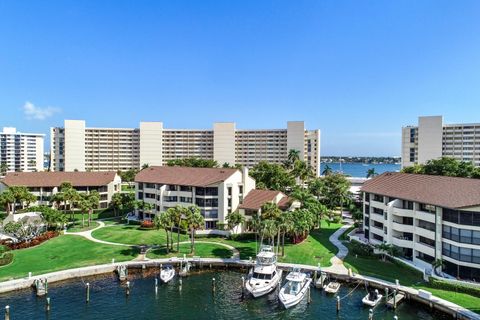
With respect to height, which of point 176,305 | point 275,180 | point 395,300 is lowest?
point 176,305

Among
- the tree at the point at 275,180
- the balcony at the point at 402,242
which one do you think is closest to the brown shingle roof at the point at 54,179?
the tree at the point at 275,180

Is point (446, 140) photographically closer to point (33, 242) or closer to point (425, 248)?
point (425, 248)

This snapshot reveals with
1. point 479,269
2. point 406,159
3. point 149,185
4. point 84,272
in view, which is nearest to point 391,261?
point 479,269

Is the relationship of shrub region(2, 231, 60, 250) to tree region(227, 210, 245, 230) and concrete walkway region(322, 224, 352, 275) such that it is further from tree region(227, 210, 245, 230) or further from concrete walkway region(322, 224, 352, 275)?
concrete walkway region(322, 224, 352, 275)

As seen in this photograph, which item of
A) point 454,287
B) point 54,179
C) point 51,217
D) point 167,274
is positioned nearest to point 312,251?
point 454,287

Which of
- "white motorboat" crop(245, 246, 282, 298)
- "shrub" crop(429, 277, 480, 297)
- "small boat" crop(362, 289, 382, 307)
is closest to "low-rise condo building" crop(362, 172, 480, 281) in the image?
"shrub" crop(429, 277, 480, 297)

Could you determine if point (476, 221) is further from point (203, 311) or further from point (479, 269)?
point (203, 311)
